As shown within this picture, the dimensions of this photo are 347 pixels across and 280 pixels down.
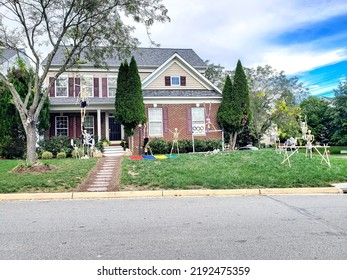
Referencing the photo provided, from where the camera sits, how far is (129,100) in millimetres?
18906

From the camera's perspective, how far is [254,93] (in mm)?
29953

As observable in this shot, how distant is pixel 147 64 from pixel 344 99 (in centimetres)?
2017

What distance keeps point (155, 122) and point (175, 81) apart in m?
3.58

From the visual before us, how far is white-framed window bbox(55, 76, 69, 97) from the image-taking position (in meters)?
22.8

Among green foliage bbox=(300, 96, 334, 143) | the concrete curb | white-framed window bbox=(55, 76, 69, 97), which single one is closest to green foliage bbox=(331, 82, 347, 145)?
green foliage bbox=(300, 96, 334, 143)

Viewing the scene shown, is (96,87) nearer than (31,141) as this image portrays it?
No

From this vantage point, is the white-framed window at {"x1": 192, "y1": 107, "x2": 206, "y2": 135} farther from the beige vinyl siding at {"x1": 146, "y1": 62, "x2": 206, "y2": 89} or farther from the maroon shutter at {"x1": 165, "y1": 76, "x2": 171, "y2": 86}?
the maroon shutter at {"x1": 165, "y1": 76, "x2": 171, "y2": 86}

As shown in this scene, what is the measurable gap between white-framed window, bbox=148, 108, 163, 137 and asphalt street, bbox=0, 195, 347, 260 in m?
12.0

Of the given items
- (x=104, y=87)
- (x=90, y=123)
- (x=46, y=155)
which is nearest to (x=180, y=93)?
(x=104, y=87)

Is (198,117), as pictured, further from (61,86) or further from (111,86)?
(61,86)

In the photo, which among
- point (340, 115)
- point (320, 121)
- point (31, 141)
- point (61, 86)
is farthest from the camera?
point (320, 121)

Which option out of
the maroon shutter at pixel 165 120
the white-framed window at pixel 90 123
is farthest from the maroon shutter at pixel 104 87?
the maroon shutter at pixel 165 120

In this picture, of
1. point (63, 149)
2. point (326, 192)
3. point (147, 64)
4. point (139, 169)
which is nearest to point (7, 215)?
point (139, 169)

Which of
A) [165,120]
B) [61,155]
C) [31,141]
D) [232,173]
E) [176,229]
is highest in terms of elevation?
[165,120]
